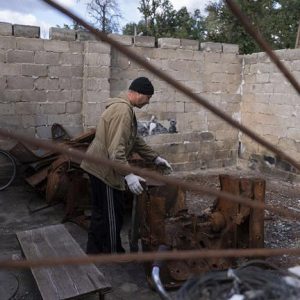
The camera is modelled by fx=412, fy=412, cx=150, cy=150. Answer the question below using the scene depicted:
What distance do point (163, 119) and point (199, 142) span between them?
3.11 ft

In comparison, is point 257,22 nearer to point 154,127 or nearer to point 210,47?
point 210,47

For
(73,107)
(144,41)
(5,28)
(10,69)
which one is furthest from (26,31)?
(144,41)

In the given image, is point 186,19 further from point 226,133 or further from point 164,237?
point 164,237

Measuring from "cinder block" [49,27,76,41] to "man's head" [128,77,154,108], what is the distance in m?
3.16

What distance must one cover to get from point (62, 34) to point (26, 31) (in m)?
0.55

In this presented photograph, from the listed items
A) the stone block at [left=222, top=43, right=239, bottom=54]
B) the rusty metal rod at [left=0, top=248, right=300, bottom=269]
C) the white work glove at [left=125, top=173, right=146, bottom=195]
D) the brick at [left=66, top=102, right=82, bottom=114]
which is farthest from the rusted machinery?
the stone block at [left=222, top=43, right=239, bottom=54]

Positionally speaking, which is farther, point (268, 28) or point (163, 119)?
Result: point (268, 28)

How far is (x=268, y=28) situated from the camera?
12.7m

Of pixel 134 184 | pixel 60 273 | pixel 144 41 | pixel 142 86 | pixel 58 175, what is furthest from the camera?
pixel 144 41

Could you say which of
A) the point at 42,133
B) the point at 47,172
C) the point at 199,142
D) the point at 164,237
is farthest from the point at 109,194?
the point at 199,142

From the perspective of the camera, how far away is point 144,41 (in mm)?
6973

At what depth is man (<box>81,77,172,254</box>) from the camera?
3.42m

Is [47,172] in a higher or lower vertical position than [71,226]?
higher

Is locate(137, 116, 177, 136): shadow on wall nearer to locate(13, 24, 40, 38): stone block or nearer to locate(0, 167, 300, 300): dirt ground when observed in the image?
locate(0, 167, 300, 300): dirt ground
